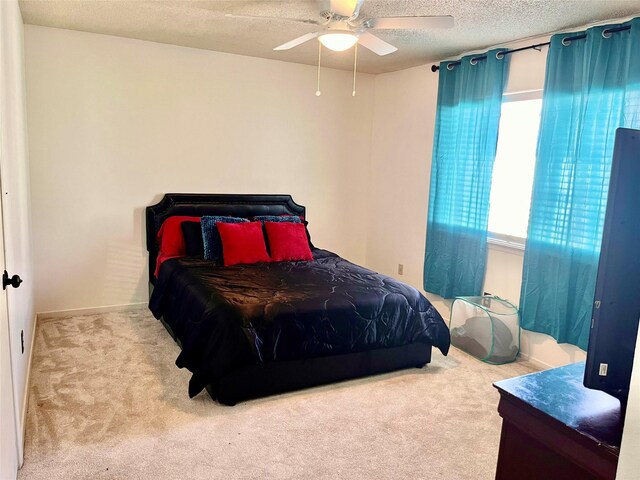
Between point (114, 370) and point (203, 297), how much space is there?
803 mm

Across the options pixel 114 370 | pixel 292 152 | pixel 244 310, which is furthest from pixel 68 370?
pixel 292 152

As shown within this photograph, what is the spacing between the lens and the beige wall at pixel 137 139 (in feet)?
13.8

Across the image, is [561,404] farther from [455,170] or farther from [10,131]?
[455,170]

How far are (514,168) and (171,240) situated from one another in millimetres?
3005

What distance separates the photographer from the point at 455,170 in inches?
175

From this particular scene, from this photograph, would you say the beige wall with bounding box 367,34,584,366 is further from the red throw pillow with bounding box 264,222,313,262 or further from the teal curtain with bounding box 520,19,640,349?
the red throw pillow with bounding box 264,222,313,262

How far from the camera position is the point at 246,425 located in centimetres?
276

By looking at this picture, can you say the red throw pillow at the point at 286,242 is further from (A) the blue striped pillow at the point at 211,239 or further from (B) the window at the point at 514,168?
(B) the window at the point at 514,168

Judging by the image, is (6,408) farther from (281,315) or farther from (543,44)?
(543,44)

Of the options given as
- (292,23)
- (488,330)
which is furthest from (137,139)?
(488,330)

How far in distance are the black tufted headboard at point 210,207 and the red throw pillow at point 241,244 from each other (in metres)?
0.50

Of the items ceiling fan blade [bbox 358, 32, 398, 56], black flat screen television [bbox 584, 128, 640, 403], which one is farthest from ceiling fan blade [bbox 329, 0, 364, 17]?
black flat screen television [bbox 584, 128, 640, 403]

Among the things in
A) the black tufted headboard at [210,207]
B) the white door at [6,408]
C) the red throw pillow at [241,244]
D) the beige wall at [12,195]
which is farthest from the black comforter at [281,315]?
the white door at [6,408]

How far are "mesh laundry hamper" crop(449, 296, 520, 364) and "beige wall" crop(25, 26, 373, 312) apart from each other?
2087 mm
